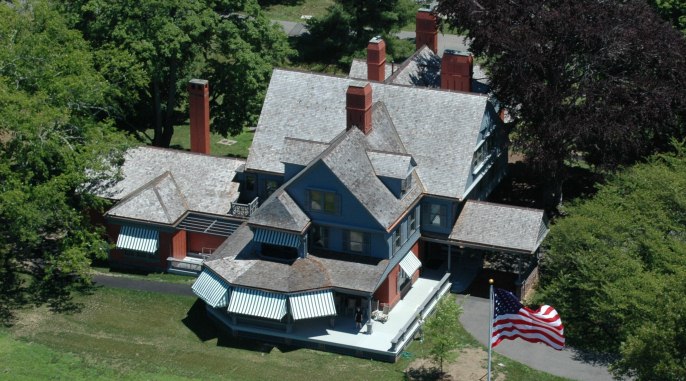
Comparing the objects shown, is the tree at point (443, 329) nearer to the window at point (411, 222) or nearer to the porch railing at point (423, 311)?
the porch railing at point (423, 311)

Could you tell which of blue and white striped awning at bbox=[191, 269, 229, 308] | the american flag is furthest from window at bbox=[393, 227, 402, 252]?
the american flag

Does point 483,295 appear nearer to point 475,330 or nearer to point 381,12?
point 475,330

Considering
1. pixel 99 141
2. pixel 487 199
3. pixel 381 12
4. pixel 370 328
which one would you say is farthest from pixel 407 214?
pixel 381 12

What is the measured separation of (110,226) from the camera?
3265 inches

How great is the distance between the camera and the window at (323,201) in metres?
75.6

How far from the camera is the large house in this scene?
7469cm

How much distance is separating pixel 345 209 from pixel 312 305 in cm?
578

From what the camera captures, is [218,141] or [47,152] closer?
[47,152]

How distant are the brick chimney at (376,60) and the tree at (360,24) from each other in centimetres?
1505

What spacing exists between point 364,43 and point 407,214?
3215 cm

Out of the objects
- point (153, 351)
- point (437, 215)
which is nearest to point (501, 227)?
point (437, 215)

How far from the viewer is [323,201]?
75.8 m

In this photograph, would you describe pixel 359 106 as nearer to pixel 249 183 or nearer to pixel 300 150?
pixel 300 150

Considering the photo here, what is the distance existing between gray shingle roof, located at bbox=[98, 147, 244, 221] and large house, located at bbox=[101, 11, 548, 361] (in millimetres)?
89
